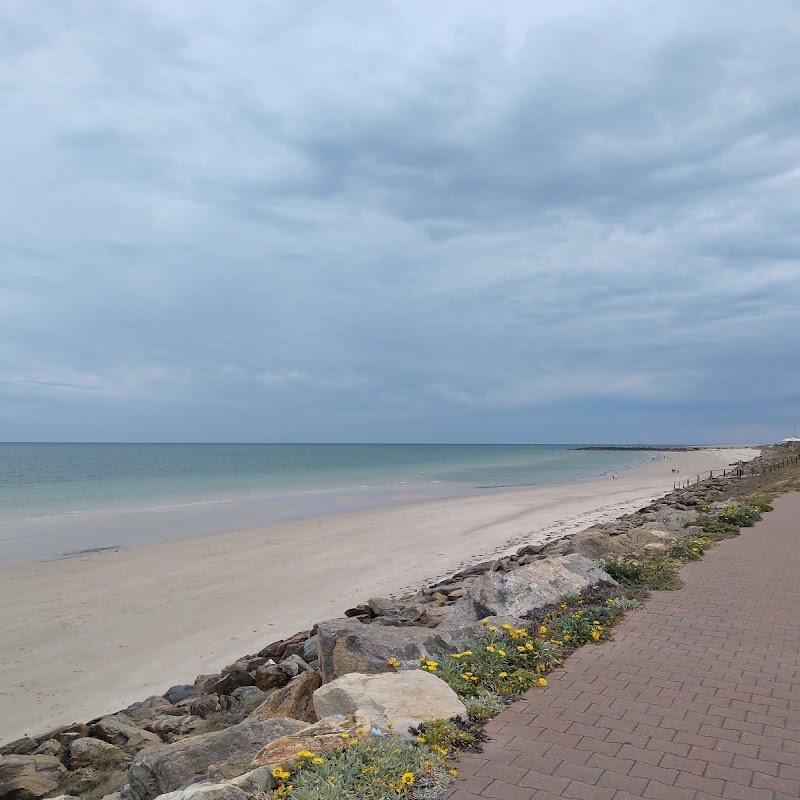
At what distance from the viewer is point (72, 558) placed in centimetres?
1820

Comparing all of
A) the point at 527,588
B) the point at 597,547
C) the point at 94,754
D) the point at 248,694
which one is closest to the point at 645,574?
the point at 597,547

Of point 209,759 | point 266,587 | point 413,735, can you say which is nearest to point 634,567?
point 413,735

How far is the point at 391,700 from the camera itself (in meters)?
4.37

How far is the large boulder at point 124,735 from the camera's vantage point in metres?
6.31

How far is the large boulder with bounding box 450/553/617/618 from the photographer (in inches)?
279

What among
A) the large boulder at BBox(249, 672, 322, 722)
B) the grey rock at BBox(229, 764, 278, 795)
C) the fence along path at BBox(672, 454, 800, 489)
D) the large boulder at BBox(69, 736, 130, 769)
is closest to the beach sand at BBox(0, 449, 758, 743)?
the large boulder at BBox(69, 736, 130, 769)

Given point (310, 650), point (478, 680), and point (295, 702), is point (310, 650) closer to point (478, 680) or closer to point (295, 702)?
point (295, 702)

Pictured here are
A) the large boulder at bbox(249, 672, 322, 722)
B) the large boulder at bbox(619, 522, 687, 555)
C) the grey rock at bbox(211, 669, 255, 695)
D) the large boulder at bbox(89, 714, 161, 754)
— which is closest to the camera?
the large boulder at bbox(249, 672, 322, 722)

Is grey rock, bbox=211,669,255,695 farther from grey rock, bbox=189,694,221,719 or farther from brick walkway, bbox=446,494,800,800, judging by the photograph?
brick walkway, bbox=446,494,800,800

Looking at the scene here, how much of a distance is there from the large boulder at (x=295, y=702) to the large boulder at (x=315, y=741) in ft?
3.75

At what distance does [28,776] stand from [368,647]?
3206 millimetres

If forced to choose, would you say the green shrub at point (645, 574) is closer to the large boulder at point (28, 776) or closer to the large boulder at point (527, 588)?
the large boulder at point (527, 588)

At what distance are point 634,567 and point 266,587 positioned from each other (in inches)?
323

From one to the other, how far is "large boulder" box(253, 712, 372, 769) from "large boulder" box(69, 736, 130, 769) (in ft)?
9.59
